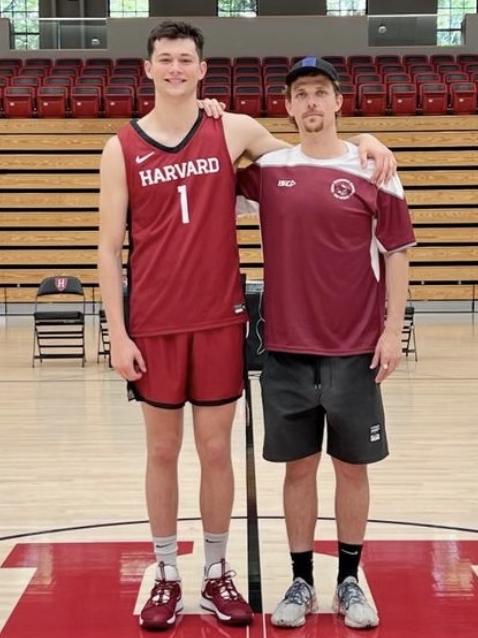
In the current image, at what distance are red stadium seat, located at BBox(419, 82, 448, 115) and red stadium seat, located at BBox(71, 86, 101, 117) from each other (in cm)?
551

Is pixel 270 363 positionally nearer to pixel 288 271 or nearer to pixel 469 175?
pixel 288 271

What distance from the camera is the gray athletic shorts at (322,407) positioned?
8.93ft

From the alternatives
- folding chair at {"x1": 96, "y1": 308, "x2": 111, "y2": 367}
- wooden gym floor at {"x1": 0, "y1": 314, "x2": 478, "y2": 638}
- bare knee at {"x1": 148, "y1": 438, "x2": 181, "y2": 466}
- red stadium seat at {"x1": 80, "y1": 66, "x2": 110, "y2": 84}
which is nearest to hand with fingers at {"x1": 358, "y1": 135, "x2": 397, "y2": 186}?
bare knee at {"x1": 148, "y1": 438, "x2": 181, "y2": 466}

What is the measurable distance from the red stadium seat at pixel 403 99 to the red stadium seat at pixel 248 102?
2.24 metres

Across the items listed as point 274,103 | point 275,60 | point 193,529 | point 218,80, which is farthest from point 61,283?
point 275,60

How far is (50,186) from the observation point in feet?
48.5

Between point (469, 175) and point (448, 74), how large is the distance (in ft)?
7.65

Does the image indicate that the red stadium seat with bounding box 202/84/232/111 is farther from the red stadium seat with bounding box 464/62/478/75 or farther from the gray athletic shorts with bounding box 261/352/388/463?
the gray athletic shorts with bounding box 261/352/388/463

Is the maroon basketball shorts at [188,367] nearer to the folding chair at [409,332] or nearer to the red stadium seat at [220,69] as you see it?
the folding chair at [409,332]

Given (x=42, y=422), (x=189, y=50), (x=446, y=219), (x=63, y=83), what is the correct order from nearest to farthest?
(x=189, y=50) → (x=42, y=422) → (x=446, y=219) → (x=63, y=83)

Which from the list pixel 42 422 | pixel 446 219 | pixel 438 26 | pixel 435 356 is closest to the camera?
pixel 42 422

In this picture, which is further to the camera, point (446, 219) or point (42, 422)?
point (446, 219)

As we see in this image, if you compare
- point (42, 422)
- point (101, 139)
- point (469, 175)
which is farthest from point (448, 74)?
point (42, 422)

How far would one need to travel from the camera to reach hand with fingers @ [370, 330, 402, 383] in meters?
2.70
